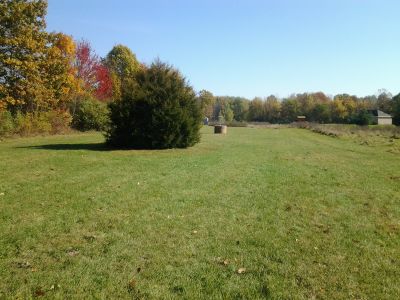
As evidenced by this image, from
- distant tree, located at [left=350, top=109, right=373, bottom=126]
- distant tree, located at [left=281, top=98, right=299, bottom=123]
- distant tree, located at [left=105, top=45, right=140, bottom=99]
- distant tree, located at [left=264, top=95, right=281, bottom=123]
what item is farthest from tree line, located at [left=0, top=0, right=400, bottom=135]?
distant tree, located at [left=264, top=95, right=281, bottom=123]

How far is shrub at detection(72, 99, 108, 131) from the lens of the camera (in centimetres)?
3338

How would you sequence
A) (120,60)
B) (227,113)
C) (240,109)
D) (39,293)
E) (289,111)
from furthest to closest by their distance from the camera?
(240,109), (227,113), (289,111), (120,60), (39,293)

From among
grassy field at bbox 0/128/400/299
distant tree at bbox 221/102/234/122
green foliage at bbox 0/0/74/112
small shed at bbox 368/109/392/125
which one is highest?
green foliage at bbox 0/0/74/112

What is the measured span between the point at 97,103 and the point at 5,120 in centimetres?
1149

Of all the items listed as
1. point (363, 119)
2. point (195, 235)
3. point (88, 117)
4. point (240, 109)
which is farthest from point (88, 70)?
point (240, 109)

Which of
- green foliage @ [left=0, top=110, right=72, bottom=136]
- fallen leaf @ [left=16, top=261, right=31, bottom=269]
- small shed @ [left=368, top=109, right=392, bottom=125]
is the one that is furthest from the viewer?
small shed @ [left=368, top=109, right=392, bottom=125]

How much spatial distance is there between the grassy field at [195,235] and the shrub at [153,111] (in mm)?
6169

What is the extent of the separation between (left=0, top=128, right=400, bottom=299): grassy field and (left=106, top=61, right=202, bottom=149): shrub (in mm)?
6169

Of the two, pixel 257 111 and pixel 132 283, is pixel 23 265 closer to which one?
pixel 132 283

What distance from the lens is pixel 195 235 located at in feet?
18.0

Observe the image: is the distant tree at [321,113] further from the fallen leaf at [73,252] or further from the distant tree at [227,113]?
the fallen leaf at [73,252]

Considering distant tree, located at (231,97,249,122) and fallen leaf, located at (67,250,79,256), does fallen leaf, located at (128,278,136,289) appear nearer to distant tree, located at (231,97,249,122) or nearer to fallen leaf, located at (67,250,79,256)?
fallen leaf, located at (67,250,79,256)

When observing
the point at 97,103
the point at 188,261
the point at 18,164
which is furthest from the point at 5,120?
the point at 188,261

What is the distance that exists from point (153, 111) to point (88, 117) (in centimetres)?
1874
